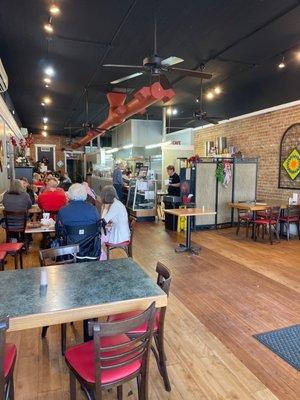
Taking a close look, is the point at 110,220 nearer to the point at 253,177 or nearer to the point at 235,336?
the point at 235,336

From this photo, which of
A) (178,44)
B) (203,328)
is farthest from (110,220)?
(178,44)

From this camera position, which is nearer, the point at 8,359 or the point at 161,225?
the point at 8,359

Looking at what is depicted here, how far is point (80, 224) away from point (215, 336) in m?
1.75

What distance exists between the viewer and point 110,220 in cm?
418

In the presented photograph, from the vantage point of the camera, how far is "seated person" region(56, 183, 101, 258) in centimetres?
312

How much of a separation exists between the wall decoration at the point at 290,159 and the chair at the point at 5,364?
23.5ft

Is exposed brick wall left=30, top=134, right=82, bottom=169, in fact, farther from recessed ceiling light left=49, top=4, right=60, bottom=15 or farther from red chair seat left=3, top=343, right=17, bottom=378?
red chair seat left=3, top=343, right=17, bottom=378

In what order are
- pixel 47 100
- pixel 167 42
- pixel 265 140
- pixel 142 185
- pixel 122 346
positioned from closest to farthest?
pixel 122 346, pixel 167 42, pixel 265 140, pixel 142 185, pixel 47 100

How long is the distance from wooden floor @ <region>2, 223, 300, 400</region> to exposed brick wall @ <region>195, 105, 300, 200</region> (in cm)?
314

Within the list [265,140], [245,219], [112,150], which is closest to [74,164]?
[112,150]

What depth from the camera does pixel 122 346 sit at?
1502 millimetres

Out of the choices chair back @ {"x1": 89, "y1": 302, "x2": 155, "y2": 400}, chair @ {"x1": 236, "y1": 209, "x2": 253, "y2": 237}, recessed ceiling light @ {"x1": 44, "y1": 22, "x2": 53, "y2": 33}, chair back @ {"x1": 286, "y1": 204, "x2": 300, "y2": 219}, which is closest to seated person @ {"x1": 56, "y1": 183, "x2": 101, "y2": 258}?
chair back @ {"x1": 89, "y1": 302, "x2": 155, "y2": 400}

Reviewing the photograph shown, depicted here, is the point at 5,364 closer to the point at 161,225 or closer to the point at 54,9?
the point at 54,9

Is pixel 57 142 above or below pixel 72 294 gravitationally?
above
